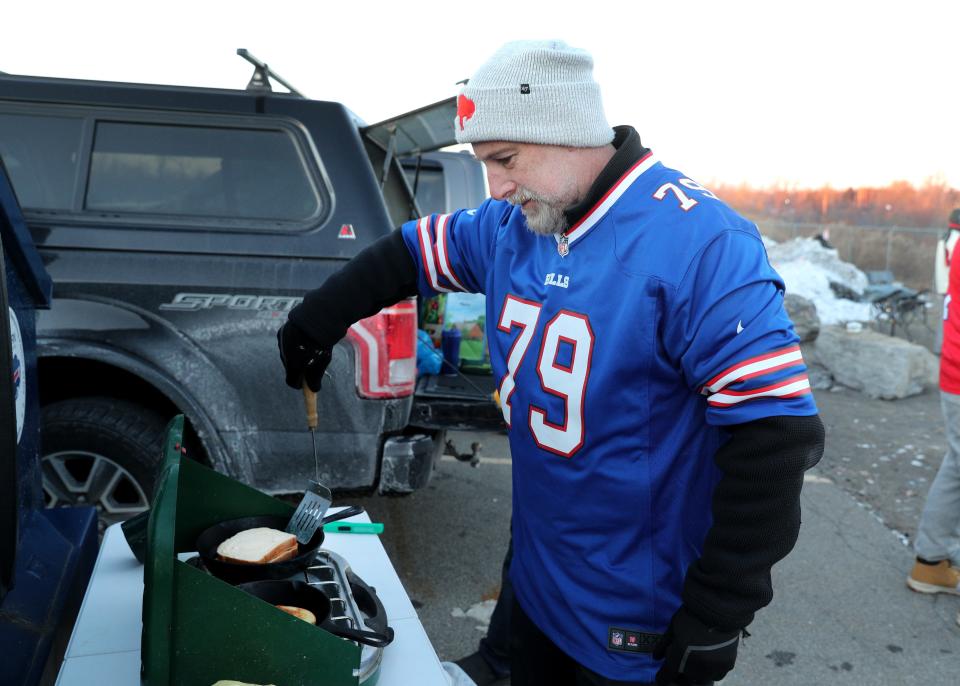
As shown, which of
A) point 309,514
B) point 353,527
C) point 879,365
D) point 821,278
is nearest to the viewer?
point 309,514

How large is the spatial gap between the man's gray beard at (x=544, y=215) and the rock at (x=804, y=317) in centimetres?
867

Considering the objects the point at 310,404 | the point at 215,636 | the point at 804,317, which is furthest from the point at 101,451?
the point at 804,317

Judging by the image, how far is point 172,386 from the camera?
3.28 meters

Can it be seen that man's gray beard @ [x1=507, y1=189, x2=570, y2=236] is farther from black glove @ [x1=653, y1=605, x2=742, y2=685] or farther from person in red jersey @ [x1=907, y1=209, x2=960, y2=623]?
person in red jersey @ [x1=907, y1=209, x2=960, y2=623]

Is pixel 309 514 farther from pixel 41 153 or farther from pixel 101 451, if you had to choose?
pixel 41 153

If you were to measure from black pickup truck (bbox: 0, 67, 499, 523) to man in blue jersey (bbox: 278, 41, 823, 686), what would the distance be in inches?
59.8

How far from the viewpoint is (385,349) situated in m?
3.32

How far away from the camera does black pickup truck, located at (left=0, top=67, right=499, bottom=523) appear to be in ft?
10.8

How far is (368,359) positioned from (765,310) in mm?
2085

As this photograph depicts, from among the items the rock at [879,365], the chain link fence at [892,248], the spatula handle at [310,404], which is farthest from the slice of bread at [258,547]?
the chain link fence at [892,248]

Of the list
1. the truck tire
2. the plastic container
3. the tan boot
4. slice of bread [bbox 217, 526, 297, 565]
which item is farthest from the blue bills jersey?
the tan boot

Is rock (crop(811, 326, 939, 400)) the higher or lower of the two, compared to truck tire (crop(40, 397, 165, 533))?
lower

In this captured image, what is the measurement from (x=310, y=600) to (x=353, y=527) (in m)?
0.39

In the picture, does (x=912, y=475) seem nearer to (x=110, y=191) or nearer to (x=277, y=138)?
(x=277, y=138)
